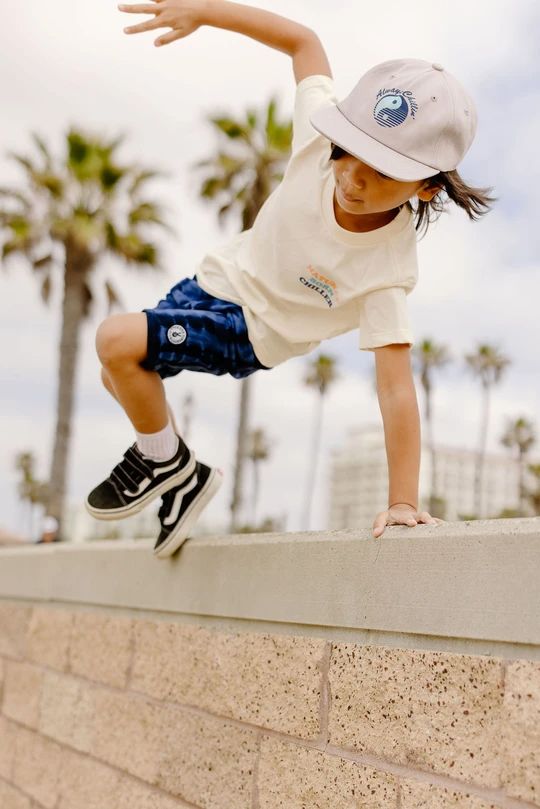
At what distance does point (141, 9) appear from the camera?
3.00m

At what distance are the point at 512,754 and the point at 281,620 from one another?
0.92m

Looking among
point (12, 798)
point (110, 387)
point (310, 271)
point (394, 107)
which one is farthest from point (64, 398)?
point (394, 107)

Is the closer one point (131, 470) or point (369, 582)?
point (369, 582)

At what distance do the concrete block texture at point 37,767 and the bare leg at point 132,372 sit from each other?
1.75 m

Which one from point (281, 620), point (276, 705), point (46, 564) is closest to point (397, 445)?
point (281, 620)

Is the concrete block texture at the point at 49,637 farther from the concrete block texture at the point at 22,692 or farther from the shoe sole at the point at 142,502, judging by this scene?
the shoe sole at the point at 142,502

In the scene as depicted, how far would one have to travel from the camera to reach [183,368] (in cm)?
305

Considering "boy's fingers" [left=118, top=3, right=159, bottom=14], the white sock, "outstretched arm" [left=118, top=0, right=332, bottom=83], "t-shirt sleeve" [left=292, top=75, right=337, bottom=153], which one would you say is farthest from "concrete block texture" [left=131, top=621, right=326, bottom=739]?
"boy's fingers" [left=118, top=3, right=159, bottom=14]

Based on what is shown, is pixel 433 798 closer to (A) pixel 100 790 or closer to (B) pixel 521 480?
(A) pixel 100 790

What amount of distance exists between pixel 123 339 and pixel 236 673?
1059 mm

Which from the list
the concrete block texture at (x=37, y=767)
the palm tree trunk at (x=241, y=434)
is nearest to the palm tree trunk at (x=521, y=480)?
the palm tree trunk at (x=241, y=434)

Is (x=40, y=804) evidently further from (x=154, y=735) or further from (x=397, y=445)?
(x=397, y=445)

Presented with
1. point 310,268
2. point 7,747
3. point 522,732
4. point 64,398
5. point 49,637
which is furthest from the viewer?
point 64,398

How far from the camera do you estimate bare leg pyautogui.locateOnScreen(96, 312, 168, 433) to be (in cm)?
290
